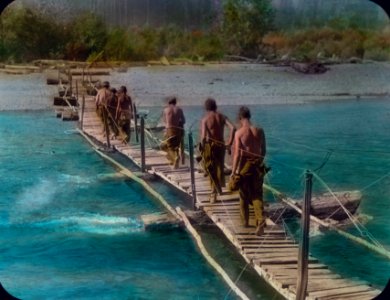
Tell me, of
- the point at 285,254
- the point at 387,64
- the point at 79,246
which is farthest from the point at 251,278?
the point at 387,64

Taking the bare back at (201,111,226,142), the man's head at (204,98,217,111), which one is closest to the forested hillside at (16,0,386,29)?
the man's head at (204,98,217,111)

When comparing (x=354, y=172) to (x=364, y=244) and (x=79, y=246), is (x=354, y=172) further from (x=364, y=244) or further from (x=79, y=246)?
(x=79, y=246)

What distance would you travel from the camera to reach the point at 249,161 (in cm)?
435

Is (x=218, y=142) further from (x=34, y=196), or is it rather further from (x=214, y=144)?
(x=34, y=196)

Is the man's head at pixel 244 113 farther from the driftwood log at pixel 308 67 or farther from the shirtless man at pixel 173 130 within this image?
the shirtless man at pixel 173 130

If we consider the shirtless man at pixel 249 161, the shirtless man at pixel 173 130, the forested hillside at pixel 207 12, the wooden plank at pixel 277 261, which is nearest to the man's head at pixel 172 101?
the shirtless man at pixel 173 130

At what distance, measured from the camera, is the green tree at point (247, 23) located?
3947mm

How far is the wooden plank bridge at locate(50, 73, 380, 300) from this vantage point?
410 cm

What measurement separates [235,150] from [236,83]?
347 millimetres

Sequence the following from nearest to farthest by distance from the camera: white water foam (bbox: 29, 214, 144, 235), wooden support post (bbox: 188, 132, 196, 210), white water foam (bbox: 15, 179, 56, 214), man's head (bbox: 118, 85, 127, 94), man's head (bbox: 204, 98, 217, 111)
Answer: man's head (bbox: 204, 98, 217, 111), white water foam (bbox: 15, 179, 56, 214), white water foam (bbox: 29, 214, 144, 235), man's head (bbox: 118, 85, 127, 94), wooden support post (bbox: 188, 132, 196, 210)

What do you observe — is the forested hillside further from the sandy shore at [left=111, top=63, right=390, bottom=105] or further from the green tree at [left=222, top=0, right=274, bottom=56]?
the sandy shore at [left=111, top=63, right=390, bottom=105]

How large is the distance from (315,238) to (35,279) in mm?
1735

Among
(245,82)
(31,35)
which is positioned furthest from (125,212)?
(31,35)

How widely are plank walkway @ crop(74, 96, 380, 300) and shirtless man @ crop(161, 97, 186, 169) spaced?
168 millimetres
